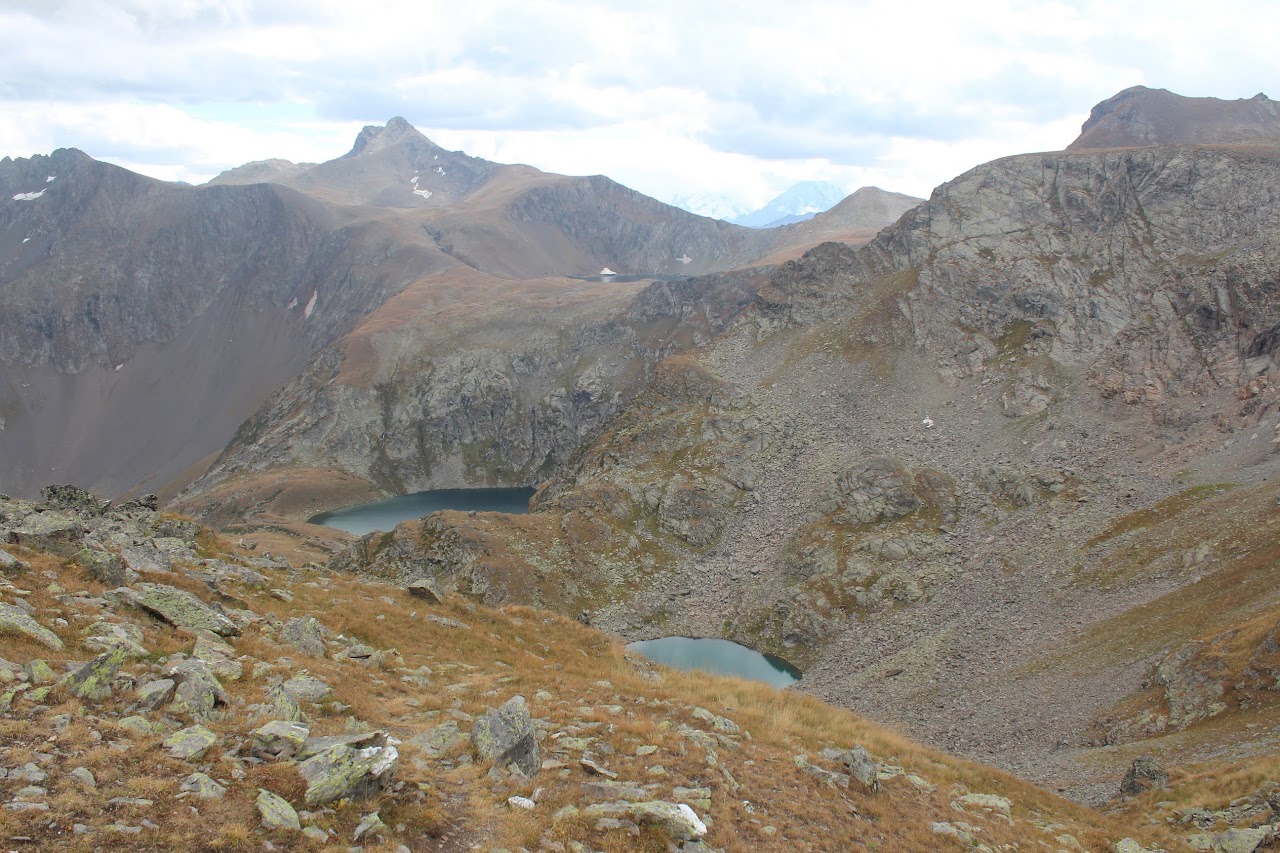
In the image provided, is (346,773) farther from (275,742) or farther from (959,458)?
(959,458)

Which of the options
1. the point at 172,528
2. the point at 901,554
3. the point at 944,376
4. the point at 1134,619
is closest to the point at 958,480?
the point at 901,554

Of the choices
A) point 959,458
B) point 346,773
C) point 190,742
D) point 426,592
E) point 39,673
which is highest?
point 39,673

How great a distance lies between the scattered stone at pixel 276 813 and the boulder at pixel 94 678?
493cm

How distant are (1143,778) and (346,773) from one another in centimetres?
3133

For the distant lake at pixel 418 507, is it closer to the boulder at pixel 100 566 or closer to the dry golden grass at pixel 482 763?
the dry golden grass at pixel 482 763

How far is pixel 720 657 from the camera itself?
7338 centimetres

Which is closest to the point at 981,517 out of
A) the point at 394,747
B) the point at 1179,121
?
the point at 394,747

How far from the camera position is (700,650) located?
247 ft

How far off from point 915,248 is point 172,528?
118 metres

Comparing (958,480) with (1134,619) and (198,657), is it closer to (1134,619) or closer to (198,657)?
(1134,619)

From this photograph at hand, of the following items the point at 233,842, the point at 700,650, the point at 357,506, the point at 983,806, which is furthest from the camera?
the point at 357,506

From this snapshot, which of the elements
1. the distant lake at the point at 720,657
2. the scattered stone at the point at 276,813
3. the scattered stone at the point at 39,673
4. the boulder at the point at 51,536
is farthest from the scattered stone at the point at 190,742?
the distant lake at the point at 720,657

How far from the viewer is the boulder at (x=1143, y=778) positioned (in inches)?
1139

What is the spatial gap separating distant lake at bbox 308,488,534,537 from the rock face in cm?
15806
